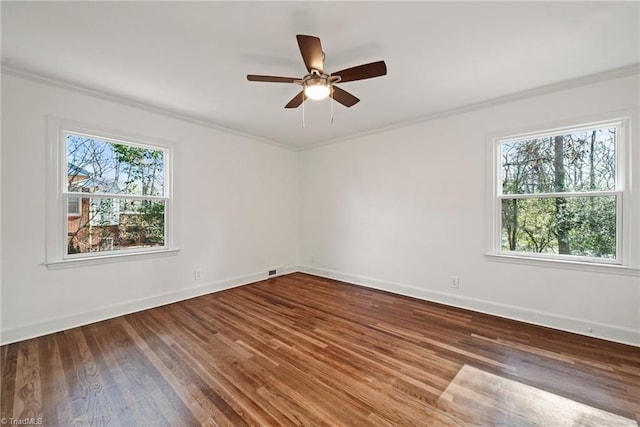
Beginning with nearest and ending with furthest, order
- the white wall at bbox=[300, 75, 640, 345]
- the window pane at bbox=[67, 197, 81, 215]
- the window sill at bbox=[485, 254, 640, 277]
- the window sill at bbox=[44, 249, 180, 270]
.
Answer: the window sill at bbox=[485, 254, 640, 277] → the white wall at bbox=[300, 75, 640, 345] → the window sill at bbox=[44, 249, 180, 270] → the window pane at bbox=[67, 197, 81, 215]

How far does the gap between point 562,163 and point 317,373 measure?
328cm

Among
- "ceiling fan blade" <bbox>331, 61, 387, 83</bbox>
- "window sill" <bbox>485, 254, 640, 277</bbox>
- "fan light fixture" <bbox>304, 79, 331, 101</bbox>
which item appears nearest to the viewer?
"ceiling fan blade" <bbox>331, 61, 387, 83</bbox>

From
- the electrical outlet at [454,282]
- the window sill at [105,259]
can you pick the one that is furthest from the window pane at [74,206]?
the electrical outlet at [454,282]

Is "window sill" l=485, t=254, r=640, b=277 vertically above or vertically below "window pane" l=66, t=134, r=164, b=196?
below

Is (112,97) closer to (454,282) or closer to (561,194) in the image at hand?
(454,282)

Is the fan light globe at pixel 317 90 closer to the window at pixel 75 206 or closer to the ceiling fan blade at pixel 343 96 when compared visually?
the ceiling fan blade at pixel 343 96

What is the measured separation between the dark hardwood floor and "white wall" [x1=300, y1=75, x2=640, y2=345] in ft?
1.18

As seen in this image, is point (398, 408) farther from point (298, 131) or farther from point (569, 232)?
point (298, 131)

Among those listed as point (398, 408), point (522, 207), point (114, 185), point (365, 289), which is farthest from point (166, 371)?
point (522, 207)

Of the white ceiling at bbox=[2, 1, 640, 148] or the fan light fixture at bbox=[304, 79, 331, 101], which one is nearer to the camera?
the white ceiling at bbox=[2, 1, 640, 148]

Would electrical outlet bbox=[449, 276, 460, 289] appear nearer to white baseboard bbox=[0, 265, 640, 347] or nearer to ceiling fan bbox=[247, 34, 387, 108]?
white baseboard bbox=[0, 265, 640, 347]

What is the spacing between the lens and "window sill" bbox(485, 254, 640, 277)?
2458 mm

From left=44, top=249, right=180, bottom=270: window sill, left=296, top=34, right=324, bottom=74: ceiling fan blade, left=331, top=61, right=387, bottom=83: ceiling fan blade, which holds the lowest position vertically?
left=44, top=249, right=180, bottom=270: window sill

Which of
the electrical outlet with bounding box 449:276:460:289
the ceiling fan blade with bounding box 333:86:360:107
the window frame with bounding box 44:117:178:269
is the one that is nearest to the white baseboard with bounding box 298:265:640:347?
the electrical outlet with bounding box 449:276:460:289
